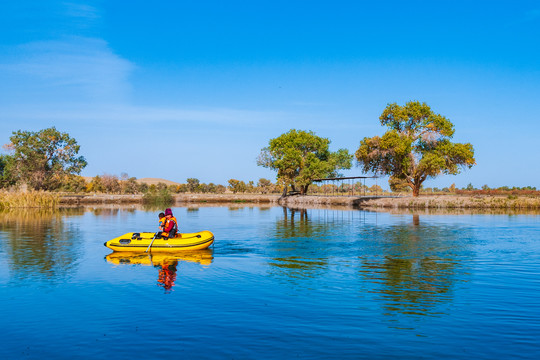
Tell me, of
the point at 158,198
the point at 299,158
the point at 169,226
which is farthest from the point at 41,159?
the point at 169,226

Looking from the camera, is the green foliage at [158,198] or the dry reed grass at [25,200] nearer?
the dry reed grass at [25,200]

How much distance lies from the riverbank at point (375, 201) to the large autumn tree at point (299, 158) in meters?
3.80

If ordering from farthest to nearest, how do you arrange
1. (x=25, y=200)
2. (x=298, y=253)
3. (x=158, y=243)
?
(x=25, y=200) < (x=298, y=253) < (x=158, y=243)

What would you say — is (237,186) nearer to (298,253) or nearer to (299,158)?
(299,158)

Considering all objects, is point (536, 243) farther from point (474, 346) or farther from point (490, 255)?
point (474, 346)

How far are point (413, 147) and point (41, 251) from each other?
45.7m

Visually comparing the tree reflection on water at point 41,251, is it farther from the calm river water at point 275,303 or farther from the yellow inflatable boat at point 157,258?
the yellow inflatable boat at point 157,258

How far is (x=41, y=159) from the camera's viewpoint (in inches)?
2921

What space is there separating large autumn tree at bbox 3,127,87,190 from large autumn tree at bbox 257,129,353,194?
32588 millimetres

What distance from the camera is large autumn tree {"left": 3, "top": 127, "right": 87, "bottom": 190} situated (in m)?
73.6

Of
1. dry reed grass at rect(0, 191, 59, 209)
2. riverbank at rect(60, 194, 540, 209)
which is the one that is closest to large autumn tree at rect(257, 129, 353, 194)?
riverbank at rect(60, 194, 540, 209)

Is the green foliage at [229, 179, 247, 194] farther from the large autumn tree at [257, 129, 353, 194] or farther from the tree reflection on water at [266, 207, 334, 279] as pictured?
the tree reflection on water at [266, 207, 334, 279]

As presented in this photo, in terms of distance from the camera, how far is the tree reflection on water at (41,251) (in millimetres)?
14766

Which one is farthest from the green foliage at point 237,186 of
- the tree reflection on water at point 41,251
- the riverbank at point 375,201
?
the tree reflection on water at point 41,251
